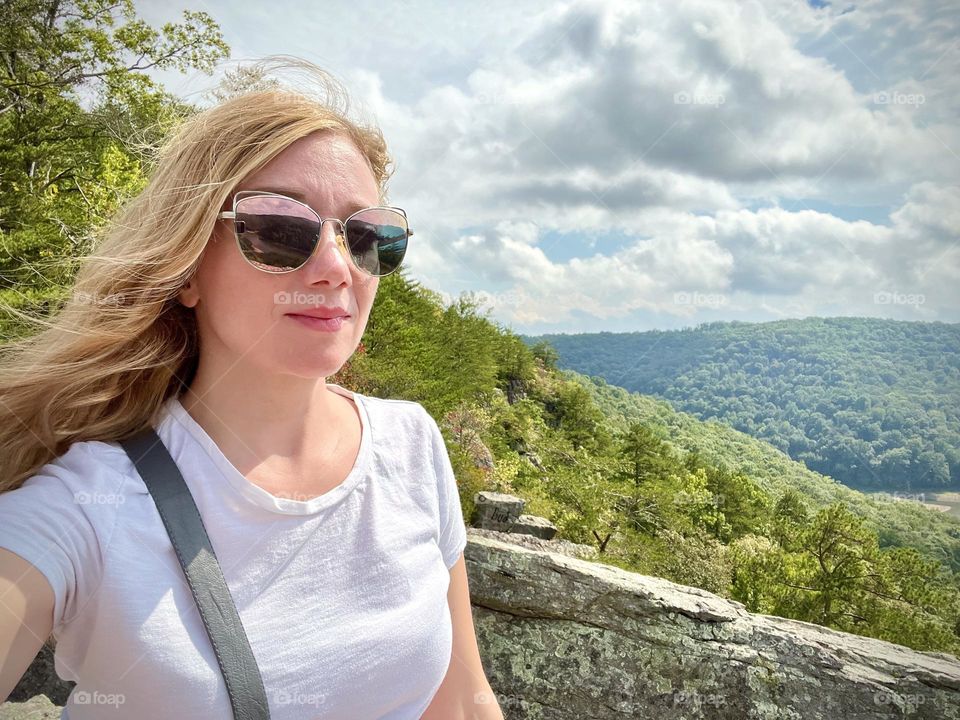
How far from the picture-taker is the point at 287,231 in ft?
4.29

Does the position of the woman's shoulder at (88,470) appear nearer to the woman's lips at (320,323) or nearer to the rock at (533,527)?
the woman's lips at (320,323)

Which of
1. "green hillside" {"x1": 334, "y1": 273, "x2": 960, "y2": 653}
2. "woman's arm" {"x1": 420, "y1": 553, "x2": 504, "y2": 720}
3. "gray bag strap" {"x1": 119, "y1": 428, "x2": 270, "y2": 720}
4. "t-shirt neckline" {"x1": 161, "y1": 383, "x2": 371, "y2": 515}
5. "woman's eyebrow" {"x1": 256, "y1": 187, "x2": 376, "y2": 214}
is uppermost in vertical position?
"woman's eyebrow" {"x1": 256, "y1": 187, "x2": 376, "y2": 214}

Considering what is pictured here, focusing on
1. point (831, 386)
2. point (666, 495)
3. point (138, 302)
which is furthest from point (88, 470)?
point (831, 386)

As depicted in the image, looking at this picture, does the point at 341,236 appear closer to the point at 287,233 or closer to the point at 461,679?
the point at 287,233

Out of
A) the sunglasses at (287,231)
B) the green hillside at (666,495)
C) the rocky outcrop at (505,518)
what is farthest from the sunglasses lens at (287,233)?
the rocky outcrop at (505,518)

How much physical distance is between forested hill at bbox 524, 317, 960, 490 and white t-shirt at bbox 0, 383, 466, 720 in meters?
84.7

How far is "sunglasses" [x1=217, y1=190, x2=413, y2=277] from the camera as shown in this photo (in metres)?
1.27

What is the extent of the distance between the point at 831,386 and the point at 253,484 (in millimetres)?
102615

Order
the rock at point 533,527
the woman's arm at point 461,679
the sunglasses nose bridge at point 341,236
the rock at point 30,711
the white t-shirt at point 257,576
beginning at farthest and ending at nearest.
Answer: the rock at point 533,527, the rock at point 30,711, the woman's arm at point 461,679, the sunglasses nose bridge at point 341,236, the white t-shirt at point 257,576

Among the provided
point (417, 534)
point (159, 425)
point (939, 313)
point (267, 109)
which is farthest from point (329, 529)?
point (939, 313)

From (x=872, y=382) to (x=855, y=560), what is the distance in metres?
77.6

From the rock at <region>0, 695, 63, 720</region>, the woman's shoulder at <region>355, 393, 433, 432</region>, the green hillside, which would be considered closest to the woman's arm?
the woman's shoulder at <region>355, 393, 433, 432</region>

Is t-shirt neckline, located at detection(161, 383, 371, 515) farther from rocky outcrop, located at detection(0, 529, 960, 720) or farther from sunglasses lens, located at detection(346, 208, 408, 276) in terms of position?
rocky outcrop, located at detection(0, 529, 960, 720)

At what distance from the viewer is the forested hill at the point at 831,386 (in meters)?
77.4
